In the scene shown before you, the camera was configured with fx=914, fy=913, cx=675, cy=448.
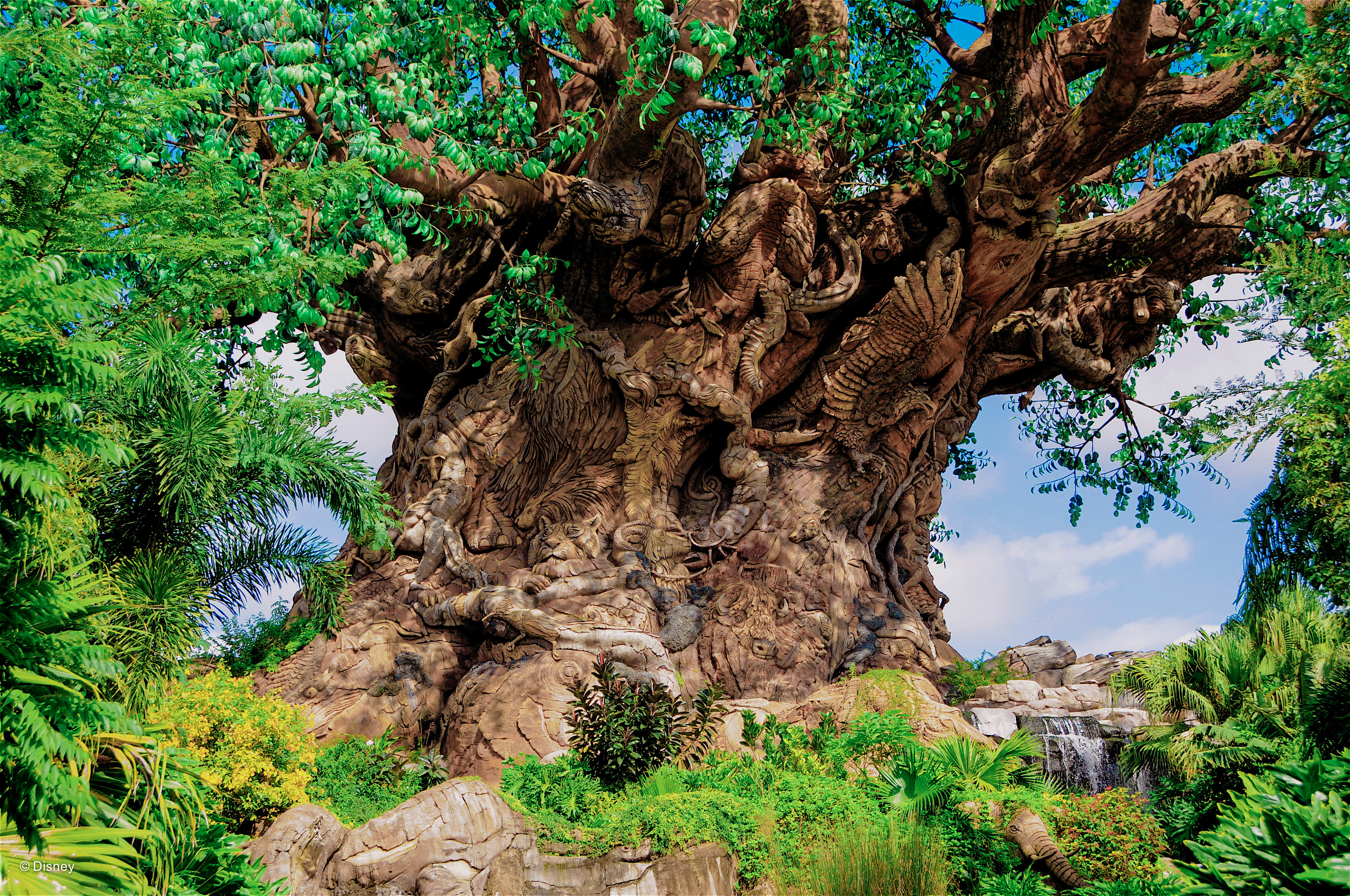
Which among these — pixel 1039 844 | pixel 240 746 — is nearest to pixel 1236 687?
pixel 1039 844

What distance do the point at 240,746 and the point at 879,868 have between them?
14.7ft

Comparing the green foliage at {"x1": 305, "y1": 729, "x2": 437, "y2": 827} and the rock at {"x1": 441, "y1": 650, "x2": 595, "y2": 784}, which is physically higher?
the rock at {"x1": 441, "y1": 650, "x2": 595, "y2": 784}

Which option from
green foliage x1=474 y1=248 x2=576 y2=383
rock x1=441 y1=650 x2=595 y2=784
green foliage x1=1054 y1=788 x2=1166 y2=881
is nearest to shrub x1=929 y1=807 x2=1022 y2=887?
green foliage x1=1054 y1=788 x2=1166 y2=881

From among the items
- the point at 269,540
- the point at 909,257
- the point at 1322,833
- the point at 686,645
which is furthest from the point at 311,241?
the point at 1322,833

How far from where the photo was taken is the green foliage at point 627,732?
6.94 meters

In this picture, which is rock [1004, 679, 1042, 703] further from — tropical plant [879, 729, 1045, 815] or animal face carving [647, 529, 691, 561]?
animal face carving [647, 529, 691, 561]

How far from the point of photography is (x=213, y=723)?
21.4ft

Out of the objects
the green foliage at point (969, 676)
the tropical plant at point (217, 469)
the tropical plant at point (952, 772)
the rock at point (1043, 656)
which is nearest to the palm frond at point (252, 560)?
the tropical plant at point (217, 469)

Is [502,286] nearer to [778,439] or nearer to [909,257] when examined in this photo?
[778,439]

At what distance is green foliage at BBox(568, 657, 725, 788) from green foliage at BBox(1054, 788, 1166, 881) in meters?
2.85

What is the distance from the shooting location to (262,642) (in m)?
9.97

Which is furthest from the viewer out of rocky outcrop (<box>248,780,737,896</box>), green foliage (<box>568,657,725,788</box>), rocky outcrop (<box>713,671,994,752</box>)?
rocky outcrop (<box>713,671,994,752</box>)

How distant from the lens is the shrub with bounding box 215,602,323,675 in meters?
9.65

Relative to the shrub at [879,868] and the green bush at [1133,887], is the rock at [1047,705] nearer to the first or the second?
the green bush at [1133,887]
